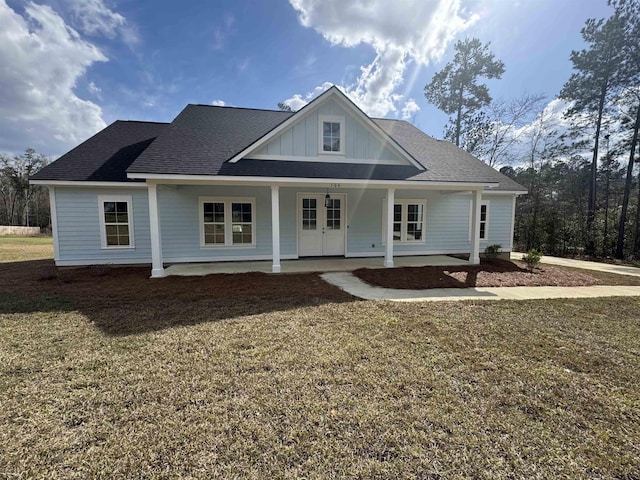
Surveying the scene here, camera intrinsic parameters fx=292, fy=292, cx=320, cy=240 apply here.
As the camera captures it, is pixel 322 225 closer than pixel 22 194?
Yes

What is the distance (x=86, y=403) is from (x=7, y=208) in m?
54.1

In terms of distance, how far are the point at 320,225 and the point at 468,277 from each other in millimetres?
5090

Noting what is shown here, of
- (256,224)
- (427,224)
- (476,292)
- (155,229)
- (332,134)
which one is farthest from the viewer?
(427,224)

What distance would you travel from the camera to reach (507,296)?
639 cm

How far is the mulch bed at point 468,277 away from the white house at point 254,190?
100 cm

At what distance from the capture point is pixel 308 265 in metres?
9.41

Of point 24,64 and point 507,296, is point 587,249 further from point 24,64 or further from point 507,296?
point 24,64

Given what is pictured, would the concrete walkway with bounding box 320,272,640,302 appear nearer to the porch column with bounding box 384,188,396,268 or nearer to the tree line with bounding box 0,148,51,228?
the porch column with bounding box 384,188,396,268

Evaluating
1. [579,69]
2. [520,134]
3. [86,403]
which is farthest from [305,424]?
[520,134]

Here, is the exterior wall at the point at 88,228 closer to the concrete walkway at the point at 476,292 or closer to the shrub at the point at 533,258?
the concrete walkway at the point at 476,292

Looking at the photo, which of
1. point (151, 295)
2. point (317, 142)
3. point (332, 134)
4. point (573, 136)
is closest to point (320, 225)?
point (317, 142)

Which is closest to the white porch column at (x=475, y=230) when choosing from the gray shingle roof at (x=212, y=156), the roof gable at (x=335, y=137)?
the gray shingle roof at (x=212, y=156)

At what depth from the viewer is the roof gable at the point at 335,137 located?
29.6 feet

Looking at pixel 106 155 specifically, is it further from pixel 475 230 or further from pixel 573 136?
pixel 573 136
